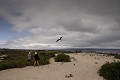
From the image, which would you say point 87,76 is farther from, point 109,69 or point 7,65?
point 7,65

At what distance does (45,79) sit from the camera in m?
16.9

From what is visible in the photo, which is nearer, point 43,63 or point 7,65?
point 7,65

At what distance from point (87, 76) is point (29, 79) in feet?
18.9

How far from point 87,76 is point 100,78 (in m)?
1.38

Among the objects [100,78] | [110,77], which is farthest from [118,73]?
[100,78]

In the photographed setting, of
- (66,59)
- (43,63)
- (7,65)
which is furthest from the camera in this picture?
(66,59)

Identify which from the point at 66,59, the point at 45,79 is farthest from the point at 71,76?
the point at 66,59

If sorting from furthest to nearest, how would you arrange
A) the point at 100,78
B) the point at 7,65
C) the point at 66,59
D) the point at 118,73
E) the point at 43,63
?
the point at 66,59, the point at 43,63, the point at 7,65, the point at 100,78, the point at 118,73

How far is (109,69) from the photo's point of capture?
17328mm

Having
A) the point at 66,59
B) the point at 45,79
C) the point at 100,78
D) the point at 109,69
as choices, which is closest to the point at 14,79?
the point at 45,79

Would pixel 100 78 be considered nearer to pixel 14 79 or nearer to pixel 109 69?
pixel 109 69

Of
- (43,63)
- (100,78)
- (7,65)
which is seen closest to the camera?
(100,78)

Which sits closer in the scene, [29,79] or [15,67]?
[29,79]

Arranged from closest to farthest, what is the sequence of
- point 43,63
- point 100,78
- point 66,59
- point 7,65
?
point 100,78 → point 7,65 → point 43,63 → point 66,59
